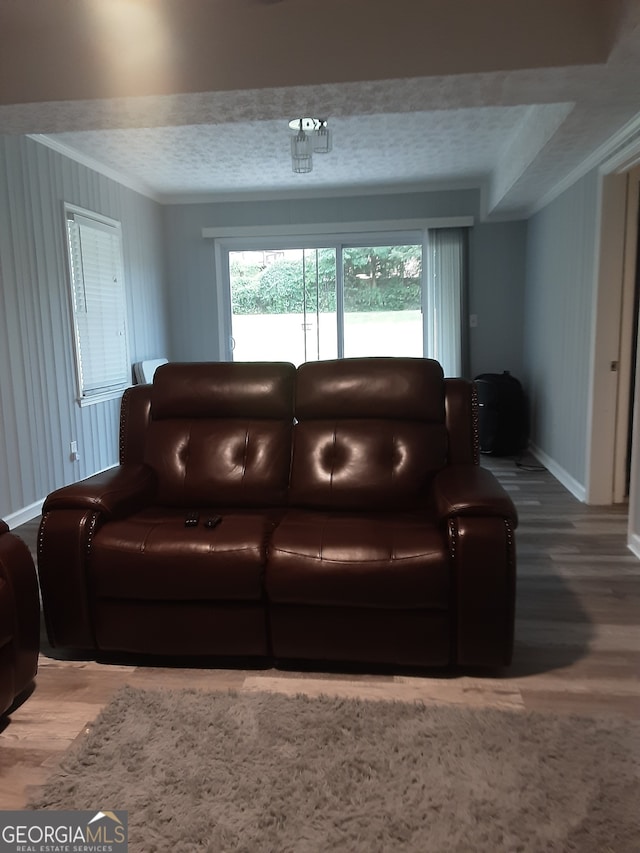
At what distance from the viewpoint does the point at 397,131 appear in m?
4.23

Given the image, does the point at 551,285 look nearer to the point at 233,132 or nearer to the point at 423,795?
the point at 233,132

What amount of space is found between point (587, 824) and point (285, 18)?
291 centimetres

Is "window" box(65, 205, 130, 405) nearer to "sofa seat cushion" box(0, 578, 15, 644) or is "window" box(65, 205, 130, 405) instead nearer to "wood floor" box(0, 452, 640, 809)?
"wood floor" box(0, 452, 640, 809)

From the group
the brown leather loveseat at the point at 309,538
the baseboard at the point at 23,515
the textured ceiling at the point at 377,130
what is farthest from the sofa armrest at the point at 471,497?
the baseboard at the point at 23,515

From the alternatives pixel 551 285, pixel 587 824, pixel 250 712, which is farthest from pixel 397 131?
pixel 587 824

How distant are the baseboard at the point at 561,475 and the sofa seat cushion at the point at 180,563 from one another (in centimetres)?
277

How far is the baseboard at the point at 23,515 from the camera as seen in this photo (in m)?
3.63

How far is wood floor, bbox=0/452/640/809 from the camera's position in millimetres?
1771

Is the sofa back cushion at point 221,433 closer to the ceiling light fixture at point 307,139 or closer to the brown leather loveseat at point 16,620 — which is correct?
the brown leather loveseat at point 16,620

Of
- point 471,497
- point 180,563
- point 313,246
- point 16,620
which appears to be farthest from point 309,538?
point 313,246

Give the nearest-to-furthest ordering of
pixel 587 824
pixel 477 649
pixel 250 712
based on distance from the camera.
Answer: pixel 587 824, pixel 250 712, pixel 477 649

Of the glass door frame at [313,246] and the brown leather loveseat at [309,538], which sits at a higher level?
the glass door frame at [313,246]

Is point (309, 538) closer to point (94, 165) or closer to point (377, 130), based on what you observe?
point (377, 130)

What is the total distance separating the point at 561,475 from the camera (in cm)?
454
